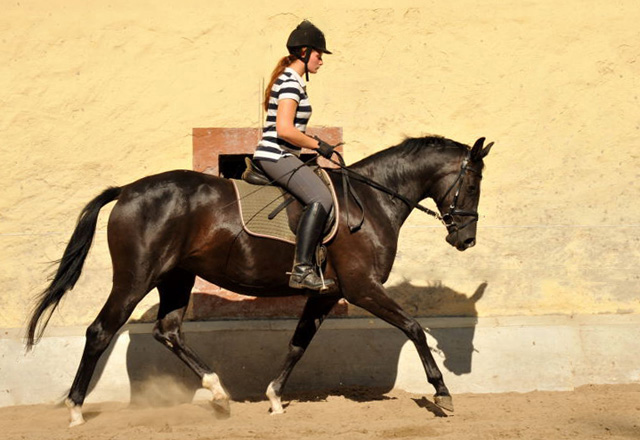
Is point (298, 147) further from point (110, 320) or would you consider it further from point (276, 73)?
point (110, 320)

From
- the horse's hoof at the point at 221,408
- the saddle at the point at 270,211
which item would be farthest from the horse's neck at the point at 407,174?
the horse's hoof at the point at 221,408

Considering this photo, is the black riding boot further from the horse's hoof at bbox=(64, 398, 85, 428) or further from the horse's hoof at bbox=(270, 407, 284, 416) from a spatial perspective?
the horse's hoof at bbox=(64, 398, 85, 428)

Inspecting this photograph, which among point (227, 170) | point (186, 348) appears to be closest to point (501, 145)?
point (227, 170)

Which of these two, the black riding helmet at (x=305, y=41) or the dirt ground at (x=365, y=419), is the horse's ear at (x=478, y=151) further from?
the dirt ground at (x=365, y=419)

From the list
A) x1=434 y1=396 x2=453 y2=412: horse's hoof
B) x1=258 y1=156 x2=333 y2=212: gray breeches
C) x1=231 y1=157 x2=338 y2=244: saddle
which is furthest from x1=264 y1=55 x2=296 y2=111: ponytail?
x1=434 y1=396 x2=453 y2=412: horse's hoof

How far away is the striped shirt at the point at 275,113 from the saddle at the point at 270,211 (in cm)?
26

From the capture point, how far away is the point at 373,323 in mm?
8445

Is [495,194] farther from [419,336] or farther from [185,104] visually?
[185,104]

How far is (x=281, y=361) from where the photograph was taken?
326 inches

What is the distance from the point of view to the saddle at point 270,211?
6988 mm

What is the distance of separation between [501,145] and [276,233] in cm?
297

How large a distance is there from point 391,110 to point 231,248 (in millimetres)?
2634

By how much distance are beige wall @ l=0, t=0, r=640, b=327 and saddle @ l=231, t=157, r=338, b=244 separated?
172 centimetres

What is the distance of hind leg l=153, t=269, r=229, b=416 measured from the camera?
7203 mm
